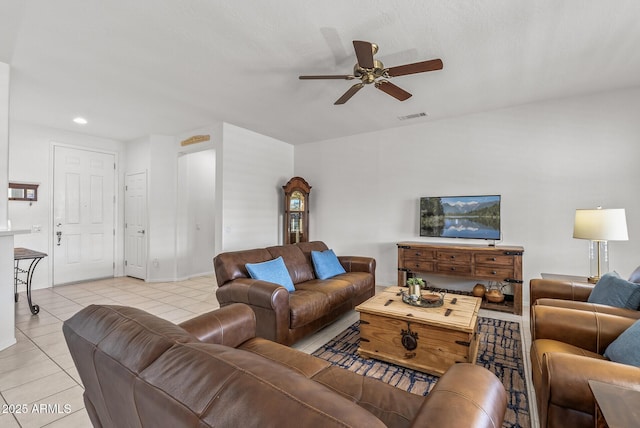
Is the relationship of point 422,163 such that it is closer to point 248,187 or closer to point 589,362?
point 248,187

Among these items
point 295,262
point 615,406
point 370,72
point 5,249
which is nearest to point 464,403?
point 615,406

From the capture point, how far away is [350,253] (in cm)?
544

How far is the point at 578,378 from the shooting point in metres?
1.24

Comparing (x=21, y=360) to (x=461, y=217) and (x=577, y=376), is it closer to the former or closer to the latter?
(x=577, y=376)

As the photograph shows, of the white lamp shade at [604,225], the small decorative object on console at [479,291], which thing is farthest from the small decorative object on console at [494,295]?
the white lamp shade at [604,225]

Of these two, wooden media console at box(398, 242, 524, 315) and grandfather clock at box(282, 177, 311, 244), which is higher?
grandfather clock at box(282, 177, 311, 244)

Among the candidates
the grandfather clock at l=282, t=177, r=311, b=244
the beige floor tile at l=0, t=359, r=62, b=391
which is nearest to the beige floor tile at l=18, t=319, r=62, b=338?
the beige floor tile at l=0, t=359, r=62, b=391

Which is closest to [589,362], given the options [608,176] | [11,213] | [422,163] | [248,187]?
[608,176]

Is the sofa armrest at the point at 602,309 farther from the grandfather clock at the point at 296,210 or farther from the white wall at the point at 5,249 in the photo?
the white wall at the point at 5,249

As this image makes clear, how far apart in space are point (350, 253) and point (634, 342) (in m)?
4.13

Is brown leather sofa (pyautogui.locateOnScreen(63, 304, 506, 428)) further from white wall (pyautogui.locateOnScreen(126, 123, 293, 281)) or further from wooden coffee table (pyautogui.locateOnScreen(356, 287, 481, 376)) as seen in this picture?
white wall (pyautogui.locateOnScreen(126, 123, 293, 281))

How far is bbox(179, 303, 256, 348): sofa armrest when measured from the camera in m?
1.57

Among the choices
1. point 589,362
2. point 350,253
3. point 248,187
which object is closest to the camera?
point 589,362

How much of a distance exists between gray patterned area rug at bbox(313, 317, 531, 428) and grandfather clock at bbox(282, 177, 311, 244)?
8.89ft
